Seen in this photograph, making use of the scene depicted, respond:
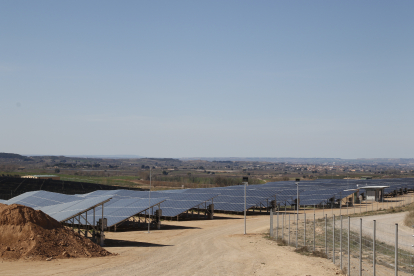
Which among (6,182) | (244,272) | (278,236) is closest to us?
(244,272)

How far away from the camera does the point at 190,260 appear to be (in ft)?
78.6

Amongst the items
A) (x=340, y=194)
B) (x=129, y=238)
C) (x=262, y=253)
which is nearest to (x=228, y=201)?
(x=340, y=194)

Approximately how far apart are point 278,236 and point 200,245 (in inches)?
282

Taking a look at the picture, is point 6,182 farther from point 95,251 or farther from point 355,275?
point 355,275

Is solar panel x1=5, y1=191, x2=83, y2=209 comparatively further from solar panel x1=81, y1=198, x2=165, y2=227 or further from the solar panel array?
solar panel x1=81, y1=198, x2=165, y2=227

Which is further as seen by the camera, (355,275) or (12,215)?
(12,215)

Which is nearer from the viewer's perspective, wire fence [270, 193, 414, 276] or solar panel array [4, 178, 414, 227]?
wire fence [270, 193, 414, 276]

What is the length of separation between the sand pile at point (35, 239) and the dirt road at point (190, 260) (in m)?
1.03

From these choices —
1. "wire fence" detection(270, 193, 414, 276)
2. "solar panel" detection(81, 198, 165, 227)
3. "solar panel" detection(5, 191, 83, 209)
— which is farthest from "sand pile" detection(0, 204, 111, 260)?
"solar panel" detection(5, 191, 83, 209)

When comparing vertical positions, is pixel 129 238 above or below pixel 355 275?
below

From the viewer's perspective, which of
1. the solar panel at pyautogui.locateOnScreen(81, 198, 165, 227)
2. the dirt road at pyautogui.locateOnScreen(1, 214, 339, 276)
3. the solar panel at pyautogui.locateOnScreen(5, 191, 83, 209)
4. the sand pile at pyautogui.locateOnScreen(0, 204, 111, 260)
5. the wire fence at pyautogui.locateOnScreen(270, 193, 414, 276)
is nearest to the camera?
the wire fence at pyautogui.locateOnScreen(270, 193, 414, 276)

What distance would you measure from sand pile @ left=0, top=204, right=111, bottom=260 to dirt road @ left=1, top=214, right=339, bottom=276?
1030 mm

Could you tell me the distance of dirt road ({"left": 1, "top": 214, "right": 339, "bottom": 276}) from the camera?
67.2ft

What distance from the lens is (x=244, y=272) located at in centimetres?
2044
